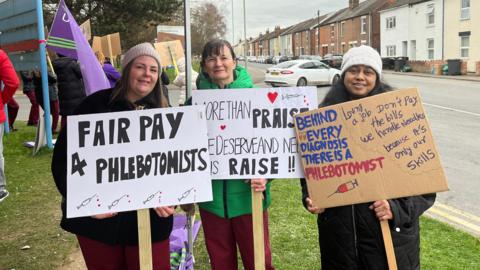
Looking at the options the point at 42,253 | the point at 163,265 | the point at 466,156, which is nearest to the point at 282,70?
the point at 466,156

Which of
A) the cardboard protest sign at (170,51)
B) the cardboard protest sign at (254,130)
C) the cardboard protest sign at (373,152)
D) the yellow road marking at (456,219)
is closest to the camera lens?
the cardboard protest sign at (373,152)

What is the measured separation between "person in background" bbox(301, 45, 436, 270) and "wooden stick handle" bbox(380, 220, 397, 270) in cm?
5

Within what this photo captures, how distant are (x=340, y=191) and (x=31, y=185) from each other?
207 inches

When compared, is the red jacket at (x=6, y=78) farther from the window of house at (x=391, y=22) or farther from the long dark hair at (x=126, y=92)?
the window of house at (x=391, y=22)

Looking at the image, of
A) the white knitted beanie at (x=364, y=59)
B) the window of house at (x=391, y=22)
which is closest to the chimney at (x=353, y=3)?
the window of house at (x=391, y=22)

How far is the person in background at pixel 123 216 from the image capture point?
2.41 m

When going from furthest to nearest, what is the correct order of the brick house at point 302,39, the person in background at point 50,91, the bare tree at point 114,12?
1. the brick house at point 302,39
2. the bare tree at point 114,12
3. the person in background at point 50,91

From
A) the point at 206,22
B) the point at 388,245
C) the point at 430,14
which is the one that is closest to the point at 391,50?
the point at 430,14

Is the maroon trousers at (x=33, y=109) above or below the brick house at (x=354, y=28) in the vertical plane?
below

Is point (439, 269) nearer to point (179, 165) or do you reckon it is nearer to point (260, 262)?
point (260, 262)

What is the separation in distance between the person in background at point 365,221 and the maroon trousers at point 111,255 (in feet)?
2.99

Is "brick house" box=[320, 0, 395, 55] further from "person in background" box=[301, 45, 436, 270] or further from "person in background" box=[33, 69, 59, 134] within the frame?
"person in background" box=[301, 45, 436, 270]

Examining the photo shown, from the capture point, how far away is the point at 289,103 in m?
2.62

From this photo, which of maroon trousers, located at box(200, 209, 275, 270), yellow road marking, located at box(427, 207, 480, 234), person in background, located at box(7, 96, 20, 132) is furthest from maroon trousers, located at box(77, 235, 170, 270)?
person in background, located at box(7, 96, 20, 132)
